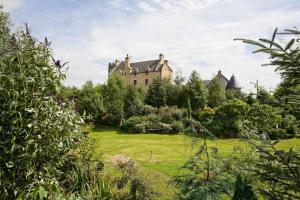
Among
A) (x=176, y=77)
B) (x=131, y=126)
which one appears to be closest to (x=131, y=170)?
(x=131, y=126)

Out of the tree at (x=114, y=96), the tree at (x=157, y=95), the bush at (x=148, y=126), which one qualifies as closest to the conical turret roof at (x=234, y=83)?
the tree at (x=157, y=95)

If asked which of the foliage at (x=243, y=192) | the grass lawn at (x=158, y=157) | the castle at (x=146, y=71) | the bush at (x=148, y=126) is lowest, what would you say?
the grass lawn at (x=158, y=157)

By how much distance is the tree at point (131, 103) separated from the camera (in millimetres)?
43562

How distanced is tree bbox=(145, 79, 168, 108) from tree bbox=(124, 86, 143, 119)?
314cm

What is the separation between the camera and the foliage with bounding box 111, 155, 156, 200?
711 centimetres

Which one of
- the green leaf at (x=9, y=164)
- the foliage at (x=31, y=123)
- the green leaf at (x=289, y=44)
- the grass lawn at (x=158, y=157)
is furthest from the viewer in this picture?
the grass lawn at (x=158, y=157)

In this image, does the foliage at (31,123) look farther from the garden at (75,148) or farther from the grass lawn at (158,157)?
the grass lawn at (158,157)

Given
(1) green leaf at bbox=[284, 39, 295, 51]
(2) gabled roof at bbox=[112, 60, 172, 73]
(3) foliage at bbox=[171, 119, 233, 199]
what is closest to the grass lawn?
(3) foliage at bbox=[171, 119, 233, 199]

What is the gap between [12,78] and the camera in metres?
5.13

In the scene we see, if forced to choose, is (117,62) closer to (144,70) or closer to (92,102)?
(144,70)

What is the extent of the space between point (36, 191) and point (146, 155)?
15673mm

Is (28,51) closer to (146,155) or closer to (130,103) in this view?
(146,155)

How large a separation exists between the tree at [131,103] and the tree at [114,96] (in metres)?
0.75

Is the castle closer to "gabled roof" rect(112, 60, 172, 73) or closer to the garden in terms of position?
"gabled roof" rect(112, 60, 172, 73)
